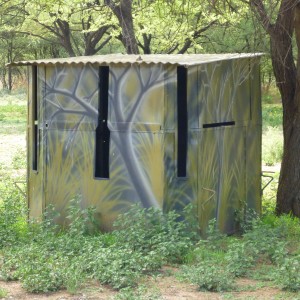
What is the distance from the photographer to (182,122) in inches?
365

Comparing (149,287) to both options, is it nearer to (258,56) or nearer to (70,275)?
(70,275)

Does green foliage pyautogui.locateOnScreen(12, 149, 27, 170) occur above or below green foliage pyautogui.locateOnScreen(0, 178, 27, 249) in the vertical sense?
above

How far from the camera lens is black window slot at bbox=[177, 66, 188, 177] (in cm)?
923

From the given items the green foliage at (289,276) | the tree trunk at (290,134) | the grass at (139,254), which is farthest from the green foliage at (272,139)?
the green foliage at (289,276)

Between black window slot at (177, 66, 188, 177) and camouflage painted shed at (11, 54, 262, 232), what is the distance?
0.04 ft

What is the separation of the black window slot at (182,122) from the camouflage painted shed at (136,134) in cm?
1

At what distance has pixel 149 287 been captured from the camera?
7.14 metres

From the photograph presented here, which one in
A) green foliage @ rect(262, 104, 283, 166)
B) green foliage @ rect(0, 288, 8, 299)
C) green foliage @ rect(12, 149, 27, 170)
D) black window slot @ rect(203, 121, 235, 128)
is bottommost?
green foliage @ rect(0, 288, 8, 299)

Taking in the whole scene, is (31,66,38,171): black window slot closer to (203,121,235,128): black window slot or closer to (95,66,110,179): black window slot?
(95,66,110,179): black window slot

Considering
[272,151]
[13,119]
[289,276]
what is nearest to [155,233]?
[289,276]

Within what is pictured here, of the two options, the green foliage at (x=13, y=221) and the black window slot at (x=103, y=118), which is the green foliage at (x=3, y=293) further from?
the black window slot at (x=103, y=118)

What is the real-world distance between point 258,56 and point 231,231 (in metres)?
2.36

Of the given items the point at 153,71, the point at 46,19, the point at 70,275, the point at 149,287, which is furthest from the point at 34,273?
the point at 46,19

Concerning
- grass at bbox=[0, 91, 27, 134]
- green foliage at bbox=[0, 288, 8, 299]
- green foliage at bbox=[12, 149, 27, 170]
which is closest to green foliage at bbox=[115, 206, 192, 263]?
green foliage at bbox=[0, 288, 8, 299]
